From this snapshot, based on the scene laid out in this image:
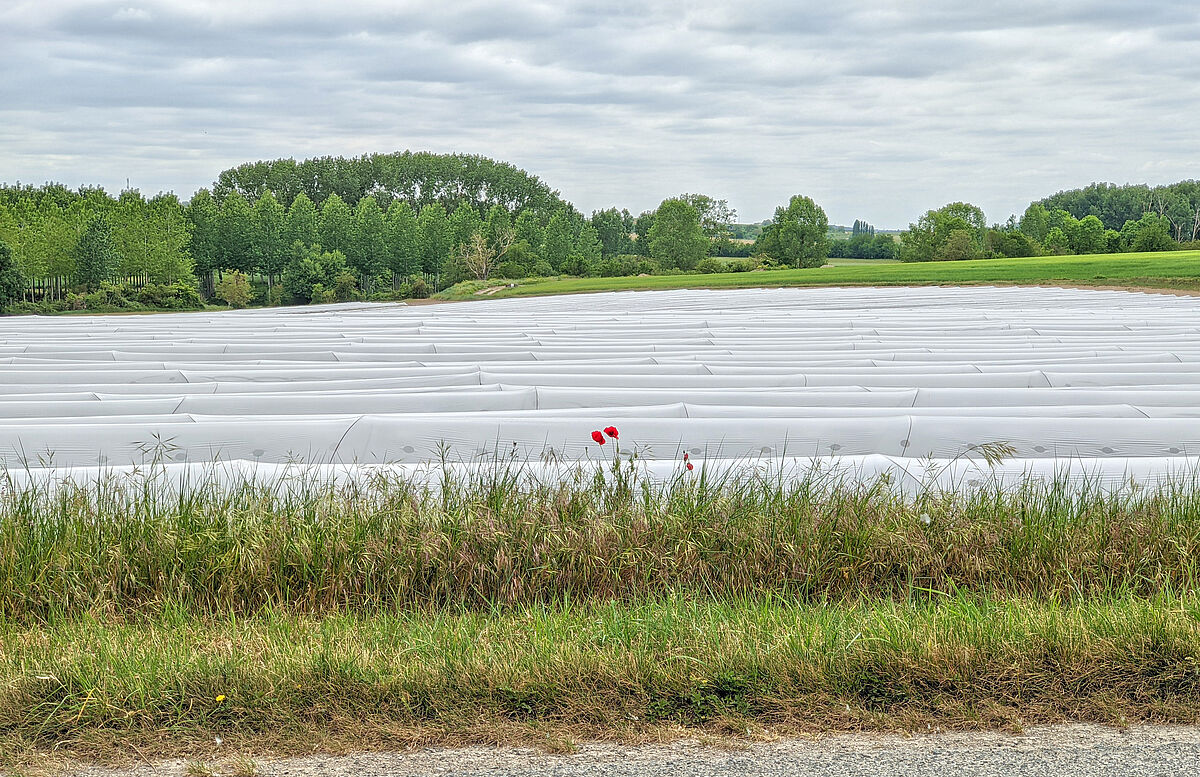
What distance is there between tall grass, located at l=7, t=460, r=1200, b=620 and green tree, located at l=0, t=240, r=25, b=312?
53.6 m

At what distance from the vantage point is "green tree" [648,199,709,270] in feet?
258

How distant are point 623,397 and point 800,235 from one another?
242 feet

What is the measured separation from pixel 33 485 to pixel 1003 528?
12.9 feet

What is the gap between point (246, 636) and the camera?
9.87 feet

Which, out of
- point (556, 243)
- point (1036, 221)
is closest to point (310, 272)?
point (556, 243)

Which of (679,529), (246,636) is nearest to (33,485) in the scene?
(246,636)

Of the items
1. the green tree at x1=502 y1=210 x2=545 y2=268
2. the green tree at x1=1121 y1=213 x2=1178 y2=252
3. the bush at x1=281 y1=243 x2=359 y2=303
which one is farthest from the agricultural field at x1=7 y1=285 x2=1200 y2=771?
the bush at x1=281 y1=243 x2=359 y2=303

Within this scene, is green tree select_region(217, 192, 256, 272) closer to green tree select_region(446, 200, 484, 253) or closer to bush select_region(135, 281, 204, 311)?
green tree select_region(446, 200, 484, 253)

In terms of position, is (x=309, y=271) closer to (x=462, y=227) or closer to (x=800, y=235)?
(x=462, y=227)

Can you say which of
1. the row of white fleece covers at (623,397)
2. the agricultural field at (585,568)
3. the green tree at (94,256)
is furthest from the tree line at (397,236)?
the agricultural field at (585,568)

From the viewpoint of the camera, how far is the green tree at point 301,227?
77.5 metres

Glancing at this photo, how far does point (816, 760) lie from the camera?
7.79 feet

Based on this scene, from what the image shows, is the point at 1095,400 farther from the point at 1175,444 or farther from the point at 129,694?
the point at 129,694

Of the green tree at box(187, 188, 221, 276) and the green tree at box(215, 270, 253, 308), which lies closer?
the green tree at box(215, 270, 253, 308)
